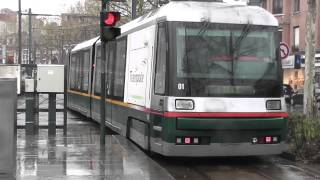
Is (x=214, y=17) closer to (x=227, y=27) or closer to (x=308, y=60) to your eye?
(x=227, y=27)

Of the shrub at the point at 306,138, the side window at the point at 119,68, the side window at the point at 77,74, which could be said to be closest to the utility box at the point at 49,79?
the side window at the point at 119,68

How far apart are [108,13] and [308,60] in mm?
5151

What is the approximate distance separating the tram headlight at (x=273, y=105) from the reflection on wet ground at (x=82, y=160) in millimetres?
2572

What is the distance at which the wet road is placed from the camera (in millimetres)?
8805

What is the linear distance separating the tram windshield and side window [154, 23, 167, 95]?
28cm

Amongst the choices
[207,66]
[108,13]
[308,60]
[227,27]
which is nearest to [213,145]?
[207,66]

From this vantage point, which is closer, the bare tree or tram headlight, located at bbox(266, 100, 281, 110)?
tram headlight, located at bbox(266, 100, 281, 110)

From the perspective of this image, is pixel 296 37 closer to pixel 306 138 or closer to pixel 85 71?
pixel 85 71

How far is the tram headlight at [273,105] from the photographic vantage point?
10922mm

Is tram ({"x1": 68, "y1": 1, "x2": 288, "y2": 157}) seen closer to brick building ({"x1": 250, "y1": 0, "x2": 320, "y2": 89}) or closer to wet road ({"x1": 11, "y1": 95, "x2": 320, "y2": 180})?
wet road ({"x1": 11, "y1": 95, "x2": 320, "y2": 180})

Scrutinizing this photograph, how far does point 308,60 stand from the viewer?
45.9ft

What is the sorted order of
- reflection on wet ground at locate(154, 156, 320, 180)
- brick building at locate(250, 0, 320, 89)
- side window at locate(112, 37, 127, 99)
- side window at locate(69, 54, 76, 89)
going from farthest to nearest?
brick building at locate(250, 0, 320, 89) < side window at locate(69, 54, 76, 89) < side window at locate(112, 37, 127, 99) < reflection on wet ground at locate(154, 156, 320, 180)

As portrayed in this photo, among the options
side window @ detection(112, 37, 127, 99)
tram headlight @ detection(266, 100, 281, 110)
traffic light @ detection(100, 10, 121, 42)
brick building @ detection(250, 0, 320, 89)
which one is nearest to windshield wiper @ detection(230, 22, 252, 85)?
tram headlight @ detection(266, 100, 281, 110)

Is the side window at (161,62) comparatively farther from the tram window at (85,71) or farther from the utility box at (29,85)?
the tram window at (85,71)
